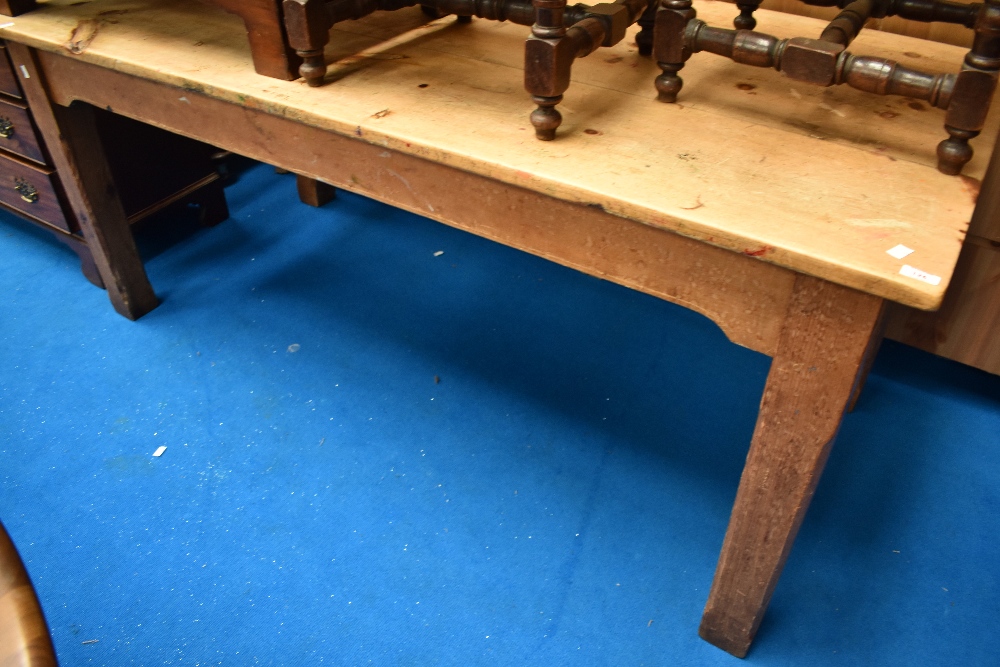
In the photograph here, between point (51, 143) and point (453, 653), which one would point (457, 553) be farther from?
point (51, 143)

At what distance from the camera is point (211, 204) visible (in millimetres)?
2463

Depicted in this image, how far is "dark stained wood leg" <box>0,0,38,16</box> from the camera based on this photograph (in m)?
1.63

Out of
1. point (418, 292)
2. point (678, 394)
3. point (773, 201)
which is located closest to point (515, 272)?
point (418, 292)

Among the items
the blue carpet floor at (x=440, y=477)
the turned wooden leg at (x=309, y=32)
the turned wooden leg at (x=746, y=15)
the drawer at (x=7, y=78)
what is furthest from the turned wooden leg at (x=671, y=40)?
the drawer at (x=7, y=78)

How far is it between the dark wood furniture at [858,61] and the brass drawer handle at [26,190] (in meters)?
1.72

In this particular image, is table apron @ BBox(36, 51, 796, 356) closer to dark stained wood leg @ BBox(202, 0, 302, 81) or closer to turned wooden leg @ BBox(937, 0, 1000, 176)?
dark stained wood leg @ BBox(202, 0, 302, 81)

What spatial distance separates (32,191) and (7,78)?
35 cm

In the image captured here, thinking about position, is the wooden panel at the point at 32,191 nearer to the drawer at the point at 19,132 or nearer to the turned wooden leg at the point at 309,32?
the drawer at the point at 19,132

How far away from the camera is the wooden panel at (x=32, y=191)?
6.44 ft

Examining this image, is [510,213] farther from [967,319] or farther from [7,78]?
[7,78]

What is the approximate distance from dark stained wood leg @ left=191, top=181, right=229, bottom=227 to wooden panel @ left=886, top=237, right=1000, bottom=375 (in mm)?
2022

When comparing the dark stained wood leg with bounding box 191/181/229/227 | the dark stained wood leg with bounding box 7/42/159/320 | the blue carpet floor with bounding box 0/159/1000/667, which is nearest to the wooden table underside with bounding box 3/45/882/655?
the blue carpet floor with bounding box 0/159/1000/667

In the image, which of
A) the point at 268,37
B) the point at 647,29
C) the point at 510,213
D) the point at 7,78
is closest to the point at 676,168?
the point at 510,213

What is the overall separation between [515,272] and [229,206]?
1.08 meters
